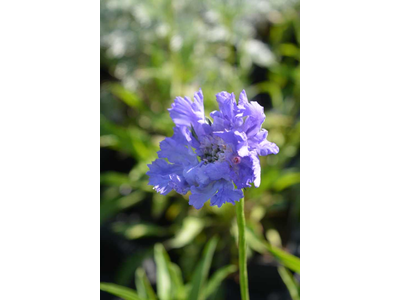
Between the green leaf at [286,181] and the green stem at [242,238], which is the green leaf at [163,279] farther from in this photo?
the green leaf at [286,181]

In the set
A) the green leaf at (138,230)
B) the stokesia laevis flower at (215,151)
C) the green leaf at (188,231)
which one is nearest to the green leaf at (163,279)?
the green leaf at (188,231)

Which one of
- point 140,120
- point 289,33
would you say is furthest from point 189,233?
point 289,33

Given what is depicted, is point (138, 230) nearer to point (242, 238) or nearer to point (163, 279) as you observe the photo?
point (163, 279)

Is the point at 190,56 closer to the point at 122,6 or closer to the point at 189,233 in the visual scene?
the point at 122,6

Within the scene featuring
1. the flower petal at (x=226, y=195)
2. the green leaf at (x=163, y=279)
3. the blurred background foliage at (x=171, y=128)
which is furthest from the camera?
the blurred background foliage at (x=171, y=128)

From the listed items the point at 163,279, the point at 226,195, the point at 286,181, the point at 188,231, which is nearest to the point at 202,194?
the point at 226,195

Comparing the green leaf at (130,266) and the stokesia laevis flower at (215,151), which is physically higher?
the stokesia laevis flower at (215,151)

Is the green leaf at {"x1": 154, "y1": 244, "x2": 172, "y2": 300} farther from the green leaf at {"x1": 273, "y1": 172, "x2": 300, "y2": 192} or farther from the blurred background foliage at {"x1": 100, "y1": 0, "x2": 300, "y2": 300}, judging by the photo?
the green leaf at {"x1": 273, "y1": 172, "x2": 300, "y2": 192}
